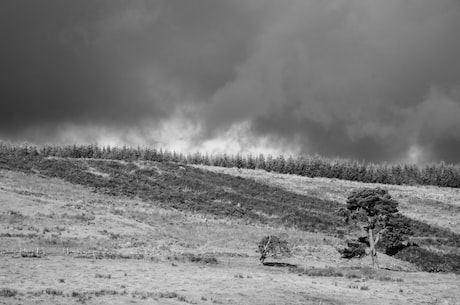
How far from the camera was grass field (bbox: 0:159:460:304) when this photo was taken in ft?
94.5

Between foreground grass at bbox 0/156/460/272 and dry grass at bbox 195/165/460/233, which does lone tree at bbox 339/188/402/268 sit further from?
dry grass at bbox 195/165/460/233

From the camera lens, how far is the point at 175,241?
55094 millimetres

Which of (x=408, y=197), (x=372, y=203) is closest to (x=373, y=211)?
(x=372, y=203)

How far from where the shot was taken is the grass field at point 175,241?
2880 cm

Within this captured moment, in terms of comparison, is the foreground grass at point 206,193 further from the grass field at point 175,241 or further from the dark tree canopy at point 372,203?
the dark tree canopy at point 372,203

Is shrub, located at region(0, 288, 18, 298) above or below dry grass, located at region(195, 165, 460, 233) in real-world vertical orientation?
below

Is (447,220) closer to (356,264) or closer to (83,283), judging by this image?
(356,264)

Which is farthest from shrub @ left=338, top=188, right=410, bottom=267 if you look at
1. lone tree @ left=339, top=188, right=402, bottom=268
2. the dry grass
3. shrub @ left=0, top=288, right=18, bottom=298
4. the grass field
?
the dry grass

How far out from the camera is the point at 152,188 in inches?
3615

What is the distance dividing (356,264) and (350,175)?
131420mm

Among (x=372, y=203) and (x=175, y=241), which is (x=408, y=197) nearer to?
(x=372, y=203)

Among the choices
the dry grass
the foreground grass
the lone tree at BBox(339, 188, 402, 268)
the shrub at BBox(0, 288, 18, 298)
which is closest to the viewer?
the shrub at BBox(0, 288, 18, 298)

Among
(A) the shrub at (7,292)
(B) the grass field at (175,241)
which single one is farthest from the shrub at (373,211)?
(A) the shrub at (7,292)

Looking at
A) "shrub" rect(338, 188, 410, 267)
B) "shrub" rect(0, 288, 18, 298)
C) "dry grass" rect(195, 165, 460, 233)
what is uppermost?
"dry grass" rect(195, 165, 460, 233)
